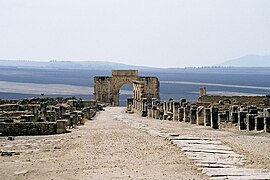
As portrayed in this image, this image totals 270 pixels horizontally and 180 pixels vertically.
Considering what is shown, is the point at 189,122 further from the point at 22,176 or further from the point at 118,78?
the point at 118,78

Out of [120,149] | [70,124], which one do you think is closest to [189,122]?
[70,124]

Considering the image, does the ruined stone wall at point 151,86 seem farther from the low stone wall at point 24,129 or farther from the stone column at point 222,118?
the low stone wall at point 24,129

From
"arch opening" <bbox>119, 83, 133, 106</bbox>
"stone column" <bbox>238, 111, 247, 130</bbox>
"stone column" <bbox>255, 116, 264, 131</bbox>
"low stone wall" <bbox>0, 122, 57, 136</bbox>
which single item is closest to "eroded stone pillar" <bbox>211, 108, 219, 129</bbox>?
"stone column" <bbox>238, 111, 247, 130</bbox>

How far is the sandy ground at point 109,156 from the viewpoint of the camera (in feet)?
42.8

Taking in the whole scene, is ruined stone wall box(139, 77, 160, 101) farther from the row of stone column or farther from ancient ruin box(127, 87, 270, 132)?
the row of stone column

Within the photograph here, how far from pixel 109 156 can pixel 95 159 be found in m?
0.59

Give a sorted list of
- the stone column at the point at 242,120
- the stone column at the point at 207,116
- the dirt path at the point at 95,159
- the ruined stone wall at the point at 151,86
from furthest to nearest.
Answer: the ruined stone wall at the point at 151,86, the stone column at the point at 207,116, the stone column at the point at 242,120, the dirt path at the point at 95,159

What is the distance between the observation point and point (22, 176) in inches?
509

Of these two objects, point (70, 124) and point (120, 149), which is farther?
point (70, 124)

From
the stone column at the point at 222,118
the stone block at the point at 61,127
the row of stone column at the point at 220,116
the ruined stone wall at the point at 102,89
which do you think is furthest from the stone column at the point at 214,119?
the ruined stone wall at the point at 102,89

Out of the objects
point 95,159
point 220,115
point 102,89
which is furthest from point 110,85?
point 95,159

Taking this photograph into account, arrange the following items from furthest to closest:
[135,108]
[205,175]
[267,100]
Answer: [135,108], [267,100], [205,175]

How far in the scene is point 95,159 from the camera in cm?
1487

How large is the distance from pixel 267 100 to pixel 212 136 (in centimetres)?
2008
